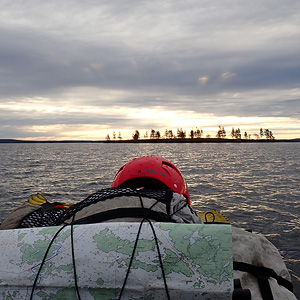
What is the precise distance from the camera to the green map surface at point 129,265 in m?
2.40

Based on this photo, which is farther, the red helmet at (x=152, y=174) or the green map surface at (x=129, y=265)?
the red helmet at (x=152, y=174)

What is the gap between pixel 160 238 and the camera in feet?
8.32

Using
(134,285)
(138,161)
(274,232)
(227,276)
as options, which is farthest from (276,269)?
(274,232)

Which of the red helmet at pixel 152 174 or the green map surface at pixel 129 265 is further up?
the red helmet at pixel 152 174

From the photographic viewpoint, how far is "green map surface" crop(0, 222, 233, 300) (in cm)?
240

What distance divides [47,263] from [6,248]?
0.46 metres

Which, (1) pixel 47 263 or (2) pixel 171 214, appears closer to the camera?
(1) pixel 47 263

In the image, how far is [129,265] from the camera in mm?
2445

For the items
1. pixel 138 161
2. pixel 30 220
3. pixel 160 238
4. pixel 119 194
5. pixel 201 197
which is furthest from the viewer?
pixel 201 197

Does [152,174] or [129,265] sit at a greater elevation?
[152,174]

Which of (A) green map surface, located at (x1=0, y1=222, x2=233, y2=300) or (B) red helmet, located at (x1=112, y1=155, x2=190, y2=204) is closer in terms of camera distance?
(A) green map surface, located at (x1=0, y1=222, x2=233, y2=300)

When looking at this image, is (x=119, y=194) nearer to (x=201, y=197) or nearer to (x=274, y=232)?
(x=274, y=232)

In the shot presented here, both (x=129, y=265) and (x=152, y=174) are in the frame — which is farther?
(x=152, y=174)

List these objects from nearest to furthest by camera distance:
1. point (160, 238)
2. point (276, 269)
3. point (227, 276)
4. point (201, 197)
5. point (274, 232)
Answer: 1. point (227, 276)
2. point (160, 238)
3. point (276, 269)
4. point (274, 232)
5. point (201, 197)
